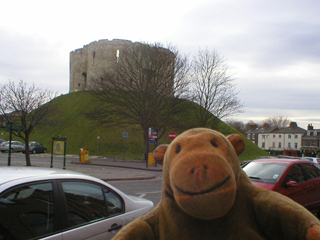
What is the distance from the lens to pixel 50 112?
19641 millimetres

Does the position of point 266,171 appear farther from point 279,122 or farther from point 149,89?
point 279,122

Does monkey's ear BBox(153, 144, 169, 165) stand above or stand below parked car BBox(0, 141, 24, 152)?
above

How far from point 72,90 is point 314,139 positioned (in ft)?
208

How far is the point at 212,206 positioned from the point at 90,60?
2518 inches

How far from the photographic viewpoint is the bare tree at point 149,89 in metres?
28.8

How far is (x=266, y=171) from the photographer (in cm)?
697

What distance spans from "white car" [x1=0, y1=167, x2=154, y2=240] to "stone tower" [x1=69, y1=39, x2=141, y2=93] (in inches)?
2075

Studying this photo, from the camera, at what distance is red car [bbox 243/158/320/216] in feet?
21.0

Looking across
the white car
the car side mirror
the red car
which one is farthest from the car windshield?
the white car

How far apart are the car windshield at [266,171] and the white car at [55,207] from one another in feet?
12.9

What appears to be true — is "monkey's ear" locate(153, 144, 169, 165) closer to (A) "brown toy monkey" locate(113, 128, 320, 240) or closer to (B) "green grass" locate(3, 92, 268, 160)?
(A) "brown toy monkey" locate(113, 128, 320, 240)

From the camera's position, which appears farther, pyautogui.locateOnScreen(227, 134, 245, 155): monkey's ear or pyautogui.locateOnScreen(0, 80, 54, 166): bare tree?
pyautogui.locateOnScreen(0, 80, 54, 166): bare tree

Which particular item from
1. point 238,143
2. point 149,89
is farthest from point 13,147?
point 238,143

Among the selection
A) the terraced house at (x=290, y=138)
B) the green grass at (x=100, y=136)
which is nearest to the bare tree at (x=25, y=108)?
the green grass at (x=100, y=136)
